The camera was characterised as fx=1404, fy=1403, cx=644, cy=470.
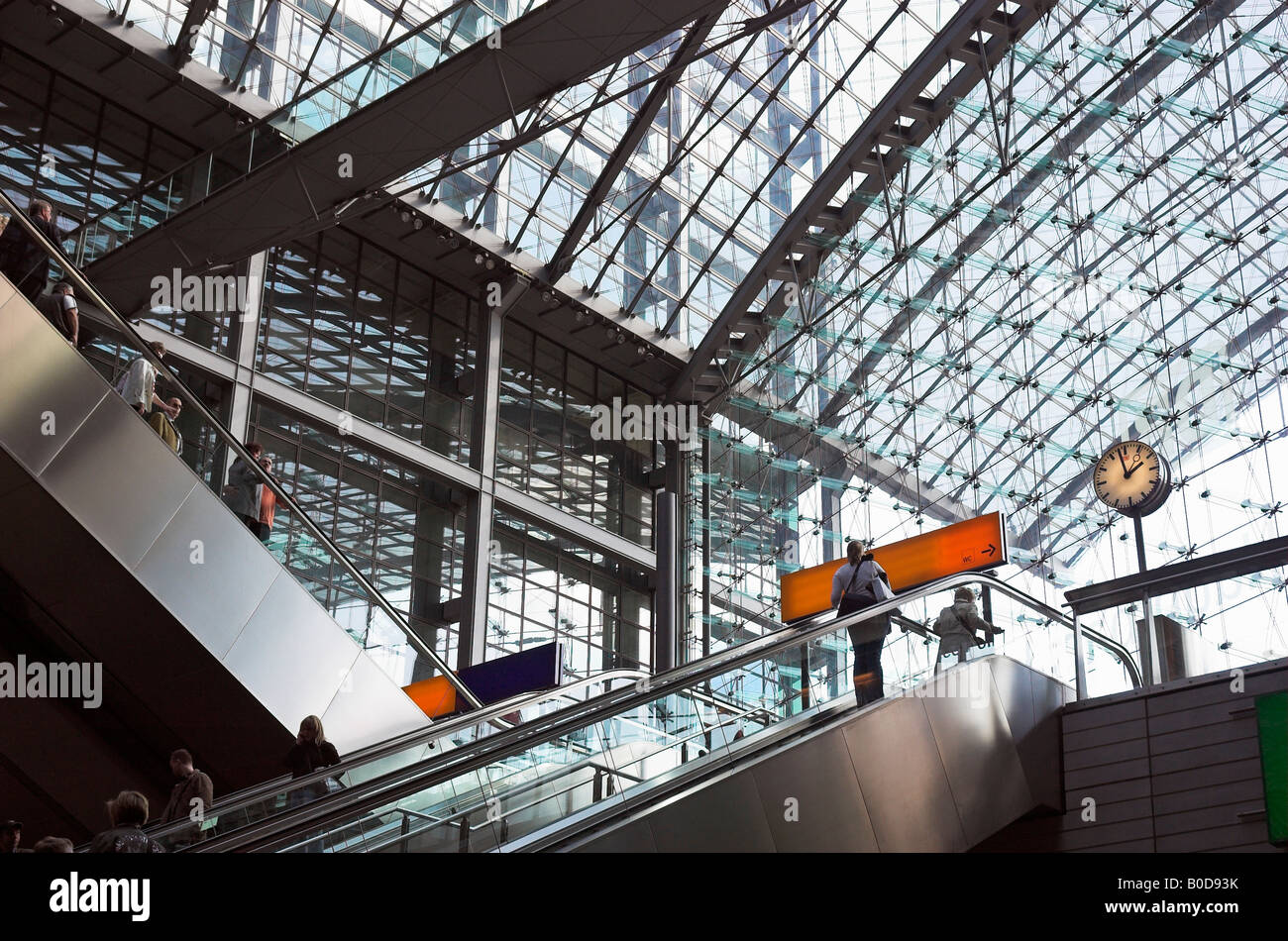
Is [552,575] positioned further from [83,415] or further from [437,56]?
[83,415]

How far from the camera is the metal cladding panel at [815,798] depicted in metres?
8.71

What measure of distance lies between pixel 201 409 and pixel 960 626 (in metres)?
6.52

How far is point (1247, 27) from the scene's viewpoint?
25.9 metres

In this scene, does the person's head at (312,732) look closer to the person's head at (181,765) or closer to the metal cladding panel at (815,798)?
the person's head at (181,765)

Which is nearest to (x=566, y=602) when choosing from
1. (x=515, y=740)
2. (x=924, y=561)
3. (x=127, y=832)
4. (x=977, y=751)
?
(x=924, y=561)

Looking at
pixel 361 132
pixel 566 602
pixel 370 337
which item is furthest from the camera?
pixel 566 602

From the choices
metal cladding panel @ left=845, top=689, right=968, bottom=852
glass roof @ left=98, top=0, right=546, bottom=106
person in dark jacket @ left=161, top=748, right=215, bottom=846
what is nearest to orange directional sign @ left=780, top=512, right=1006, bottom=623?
metal cladding panel @ left=845, top=689, right=968, bottom=852

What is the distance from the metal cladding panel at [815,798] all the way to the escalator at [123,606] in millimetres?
4509

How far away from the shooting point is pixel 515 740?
778cm

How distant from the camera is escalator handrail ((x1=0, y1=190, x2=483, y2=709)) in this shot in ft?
34.0

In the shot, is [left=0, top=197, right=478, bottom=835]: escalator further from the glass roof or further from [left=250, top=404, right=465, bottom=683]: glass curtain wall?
the glass roof

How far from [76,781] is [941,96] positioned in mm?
22376

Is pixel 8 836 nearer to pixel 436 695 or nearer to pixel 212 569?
pixel 212 569
